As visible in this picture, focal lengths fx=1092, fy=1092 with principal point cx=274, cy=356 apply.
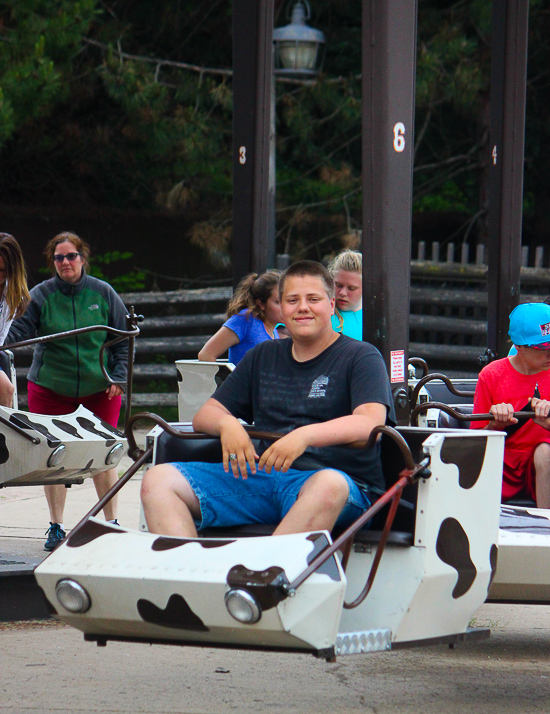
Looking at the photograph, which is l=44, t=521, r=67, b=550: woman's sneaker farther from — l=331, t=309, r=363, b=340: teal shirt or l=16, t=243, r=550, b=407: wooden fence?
l=16, t=243, r=550, b=407: wooden fence

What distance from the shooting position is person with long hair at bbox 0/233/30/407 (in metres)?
5.31

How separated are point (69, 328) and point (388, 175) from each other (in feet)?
6.82

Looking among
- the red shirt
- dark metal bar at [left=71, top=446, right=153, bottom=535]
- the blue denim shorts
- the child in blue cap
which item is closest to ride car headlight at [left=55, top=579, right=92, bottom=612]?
dark metal bar at [left=71, top=446, right=153, bottom=535]

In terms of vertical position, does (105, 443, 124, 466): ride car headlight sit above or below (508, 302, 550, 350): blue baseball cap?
below

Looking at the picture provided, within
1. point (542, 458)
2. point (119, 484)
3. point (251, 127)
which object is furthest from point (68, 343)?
point (542, 458)

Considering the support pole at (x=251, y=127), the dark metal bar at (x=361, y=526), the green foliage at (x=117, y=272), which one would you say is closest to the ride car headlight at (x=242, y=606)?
the dark metal bar at (x=361, y=526)

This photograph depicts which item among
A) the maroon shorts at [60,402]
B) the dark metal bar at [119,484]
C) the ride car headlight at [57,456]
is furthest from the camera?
the maroon shorts at [60,402]

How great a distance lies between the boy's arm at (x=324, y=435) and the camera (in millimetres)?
3439

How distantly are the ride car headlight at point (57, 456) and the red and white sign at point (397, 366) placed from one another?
1569 millimetres

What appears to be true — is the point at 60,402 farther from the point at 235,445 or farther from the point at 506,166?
the point at 506,166

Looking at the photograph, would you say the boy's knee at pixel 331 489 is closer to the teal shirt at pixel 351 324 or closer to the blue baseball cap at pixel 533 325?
the blue baseball cap at pixel 533 325

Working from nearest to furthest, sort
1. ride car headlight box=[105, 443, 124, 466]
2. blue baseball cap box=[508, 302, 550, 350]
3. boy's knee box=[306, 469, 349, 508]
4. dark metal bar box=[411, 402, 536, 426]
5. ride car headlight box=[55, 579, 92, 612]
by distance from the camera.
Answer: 1. ride car headlight box=[55, 579, 92, 612]
2. boy's knee box=[306, 469, 349, 508]
3. dark metal bar box=[411, 402, 536, 426]
4. blue baseball cap box=[508, 302, 550, 350]
5. ride car headlight box=[105, 443, 124, 466]

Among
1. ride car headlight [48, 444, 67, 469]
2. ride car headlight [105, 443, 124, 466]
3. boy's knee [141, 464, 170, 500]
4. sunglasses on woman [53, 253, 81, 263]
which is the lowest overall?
ride car headlight [105, 443, 124, 466]

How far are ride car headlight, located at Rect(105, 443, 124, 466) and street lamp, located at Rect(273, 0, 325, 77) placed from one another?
5276 mm
